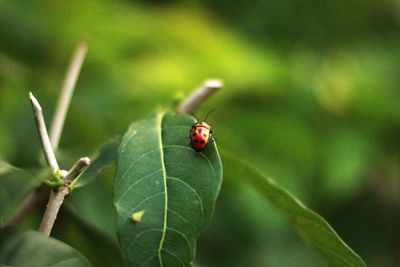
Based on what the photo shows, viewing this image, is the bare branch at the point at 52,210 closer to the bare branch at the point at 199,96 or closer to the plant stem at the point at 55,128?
the plant stem at the point at 55,128

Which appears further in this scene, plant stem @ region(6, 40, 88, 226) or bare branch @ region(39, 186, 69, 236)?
plant stem @ region(6, 40, 88, 226)

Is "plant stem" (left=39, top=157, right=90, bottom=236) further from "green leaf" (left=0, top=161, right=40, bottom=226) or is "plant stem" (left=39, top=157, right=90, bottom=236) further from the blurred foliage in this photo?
the blurred foliage

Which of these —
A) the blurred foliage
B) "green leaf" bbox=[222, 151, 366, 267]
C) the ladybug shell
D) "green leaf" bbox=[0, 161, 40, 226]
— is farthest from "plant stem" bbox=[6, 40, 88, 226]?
the blurred foliage

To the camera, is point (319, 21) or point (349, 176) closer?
point (349, 176)

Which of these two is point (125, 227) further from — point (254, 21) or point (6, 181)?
point (254, 21)

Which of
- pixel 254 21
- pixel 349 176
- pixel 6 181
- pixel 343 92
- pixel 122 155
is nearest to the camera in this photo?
pixel 6 181

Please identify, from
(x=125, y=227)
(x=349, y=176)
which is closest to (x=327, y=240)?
(x=125, y=227)

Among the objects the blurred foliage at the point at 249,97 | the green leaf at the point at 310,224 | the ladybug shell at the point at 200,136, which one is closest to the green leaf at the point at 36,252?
the ladybug shell at the point at 200,136
